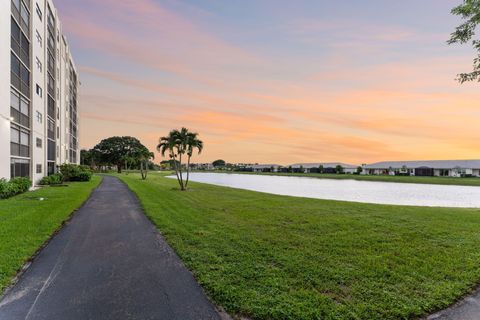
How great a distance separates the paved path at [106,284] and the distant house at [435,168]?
93.2 metres

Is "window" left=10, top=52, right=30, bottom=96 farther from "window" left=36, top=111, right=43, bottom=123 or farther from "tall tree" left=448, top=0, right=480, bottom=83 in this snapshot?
"tall tree" left=448, top=0, right=480, bottom=83

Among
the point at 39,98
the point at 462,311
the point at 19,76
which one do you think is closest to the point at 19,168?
the point at 19,76

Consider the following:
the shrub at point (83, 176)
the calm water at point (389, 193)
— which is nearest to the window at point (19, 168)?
the shrub at point (83, 176)

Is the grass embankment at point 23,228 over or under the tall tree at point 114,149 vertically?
under

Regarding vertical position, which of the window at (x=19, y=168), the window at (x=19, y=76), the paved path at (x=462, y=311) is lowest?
the paved path at (x=462, y=311)

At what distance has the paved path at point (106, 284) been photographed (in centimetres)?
422

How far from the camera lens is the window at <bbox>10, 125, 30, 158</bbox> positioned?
67.4ft

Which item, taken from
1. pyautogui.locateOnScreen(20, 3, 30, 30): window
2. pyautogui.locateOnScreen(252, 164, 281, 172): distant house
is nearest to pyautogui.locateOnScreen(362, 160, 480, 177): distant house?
pyautogui.locateOnScreen(252, 164, 281, 172): distant house

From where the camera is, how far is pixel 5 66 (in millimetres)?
18578

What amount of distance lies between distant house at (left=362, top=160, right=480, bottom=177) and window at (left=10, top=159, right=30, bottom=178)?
96.3 meters

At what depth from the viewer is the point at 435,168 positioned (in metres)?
84.1

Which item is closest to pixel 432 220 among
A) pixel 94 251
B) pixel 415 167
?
pixel 94 251

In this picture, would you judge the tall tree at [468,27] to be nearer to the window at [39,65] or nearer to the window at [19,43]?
the window at [19,43]

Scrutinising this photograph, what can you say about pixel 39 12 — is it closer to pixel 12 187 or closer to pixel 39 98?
pixel 39 98
